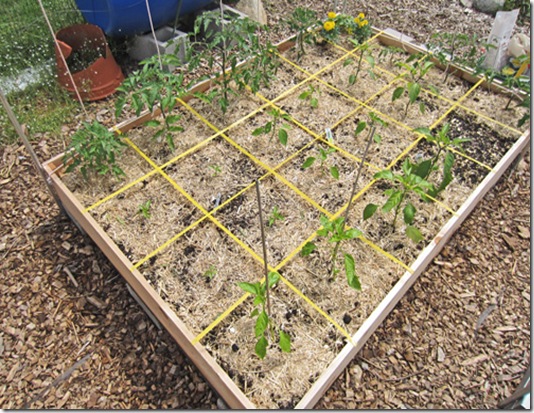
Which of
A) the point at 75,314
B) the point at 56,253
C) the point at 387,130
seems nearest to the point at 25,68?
the point at 56,253

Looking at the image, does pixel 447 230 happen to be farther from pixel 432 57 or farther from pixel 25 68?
pixel 25 68

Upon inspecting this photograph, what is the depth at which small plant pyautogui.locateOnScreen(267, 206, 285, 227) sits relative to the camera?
7.77ft

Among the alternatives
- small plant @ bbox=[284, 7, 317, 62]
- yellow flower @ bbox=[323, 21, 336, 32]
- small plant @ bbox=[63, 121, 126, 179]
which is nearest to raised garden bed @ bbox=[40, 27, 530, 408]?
small plant @ bbox=[63, 121, 126, 179]

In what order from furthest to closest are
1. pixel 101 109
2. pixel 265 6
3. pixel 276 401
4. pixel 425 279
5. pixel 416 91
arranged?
1. pixel 265 6
2. pixel 101 109
3. pixel 416 91
4. pixel 425 279
5. pixel 276 401

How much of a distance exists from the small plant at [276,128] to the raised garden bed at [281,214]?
0.08 meters

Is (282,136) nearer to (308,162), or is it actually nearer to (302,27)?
(308,162)

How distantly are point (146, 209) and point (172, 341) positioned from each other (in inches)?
28.0

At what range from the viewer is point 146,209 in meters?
2.39

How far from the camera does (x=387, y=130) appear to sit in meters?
2.94

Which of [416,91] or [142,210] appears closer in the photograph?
[142,210]

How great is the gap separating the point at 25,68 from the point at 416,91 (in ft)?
9.69

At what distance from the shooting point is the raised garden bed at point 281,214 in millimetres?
1950

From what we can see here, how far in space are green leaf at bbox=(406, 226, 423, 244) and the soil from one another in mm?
238

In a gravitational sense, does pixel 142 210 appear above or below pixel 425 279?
above
